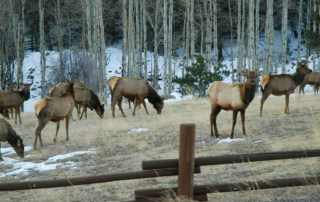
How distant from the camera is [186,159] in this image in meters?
5.07

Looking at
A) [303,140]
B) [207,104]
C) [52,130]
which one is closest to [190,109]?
[207,104]

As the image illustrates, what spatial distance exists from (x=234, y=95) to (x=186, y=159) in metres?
5.35

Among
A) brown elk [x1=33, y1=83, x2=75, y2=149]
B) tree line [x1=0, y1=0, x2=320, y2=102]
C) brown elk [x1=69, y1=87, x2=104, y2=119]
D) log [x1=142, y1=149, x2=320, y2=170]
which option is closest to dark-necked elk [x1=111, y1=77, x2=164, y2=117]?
brown elk [x1=69, y1=87, x2=104, y2=119]

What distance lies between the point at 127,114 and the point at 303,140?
343 inches

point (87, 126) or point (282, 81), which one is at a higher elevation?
point (282, 81)

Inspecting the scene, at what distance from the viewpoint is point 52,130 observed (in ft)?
45.9

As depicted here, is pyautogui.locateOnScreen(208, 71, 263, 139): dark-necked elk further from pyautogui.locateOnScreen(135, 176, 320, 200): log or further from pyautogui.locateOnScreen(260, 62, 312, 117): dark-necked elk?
pyautogui.locateOnScreen(135, 176, 320, 200): log

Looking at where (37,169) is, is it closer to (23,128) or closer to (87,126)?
(87,126)

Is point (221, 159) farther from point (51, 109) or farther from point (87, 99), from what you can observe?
point (87, 99)

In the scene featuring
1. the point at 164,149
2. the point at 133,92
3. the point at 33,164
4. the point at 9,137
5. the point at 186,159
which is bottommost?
the point at 33,164

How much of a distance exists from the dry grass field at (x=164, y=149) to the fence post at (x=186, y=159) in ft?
2.99

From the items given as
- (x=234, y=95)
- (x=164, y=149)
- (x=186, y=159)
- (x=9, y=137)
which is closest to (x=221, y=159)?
(x=186, y=159)

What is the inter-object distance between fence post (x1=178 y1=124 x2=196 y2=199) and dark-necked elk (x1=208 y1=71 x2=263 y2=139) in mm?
5213

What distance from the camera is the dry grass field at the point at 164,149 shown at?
719cm
